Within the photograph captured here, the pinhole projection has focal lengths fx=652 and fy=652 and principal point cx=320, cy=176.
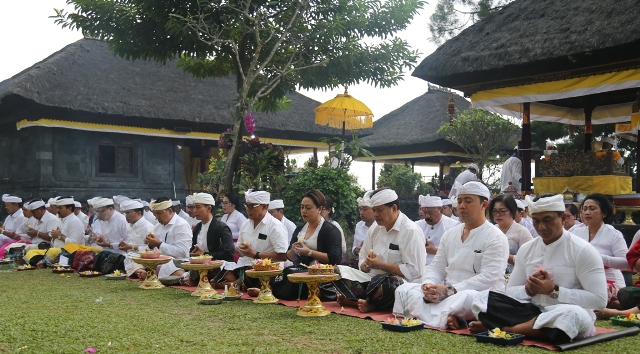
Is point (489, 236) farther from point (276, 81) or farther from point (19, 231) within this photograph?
point (19, 231)

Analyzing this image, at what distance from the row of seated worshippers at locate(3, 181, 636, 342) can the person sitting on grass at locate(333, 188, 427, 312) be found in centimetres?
1

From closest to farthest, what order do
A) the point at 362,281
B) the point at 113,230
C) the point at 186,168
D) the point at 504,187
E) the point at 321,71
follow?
the point at 362,281 → the point at 113,230 → the point at 504,187 → the point at 321,71 → the point at 186,168

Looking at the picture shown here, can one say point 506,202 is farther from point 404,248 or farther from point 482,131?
point 482,131

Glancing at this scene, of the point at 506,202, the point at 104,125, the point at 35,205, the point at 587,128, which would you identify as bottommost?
the point at 35,205

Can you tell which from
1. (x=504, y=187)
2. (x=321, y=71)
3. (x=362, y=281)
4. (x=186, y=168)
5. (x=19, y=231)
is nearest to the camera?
(x=362, y=281)

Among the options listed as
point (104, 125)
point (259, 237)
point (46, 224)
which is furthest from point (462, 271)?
point (104, 125)

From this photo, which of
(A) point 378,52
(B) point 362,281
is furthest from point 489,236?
(A) point 378,52

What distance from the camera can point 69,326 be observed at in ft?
19.0

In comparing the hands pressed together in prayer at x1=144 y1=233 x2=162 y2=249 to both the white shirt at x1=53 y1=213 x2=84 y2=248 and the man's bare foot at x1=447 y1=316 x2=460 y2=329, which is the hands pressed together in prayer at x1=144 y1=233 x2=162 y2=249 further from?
the man's bare foot at x1=447 y1=316 x2=460 y2=329

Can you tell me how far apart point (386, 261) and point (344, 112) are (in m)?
9.06

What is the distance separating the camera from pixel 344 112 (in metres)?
15.5

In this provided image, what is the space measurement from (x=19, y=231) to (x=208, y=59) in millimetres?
6011

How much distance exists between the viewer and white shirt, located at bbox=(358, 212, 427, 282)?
6562 millimetres

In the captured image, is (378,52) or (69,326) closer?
(69,326)
